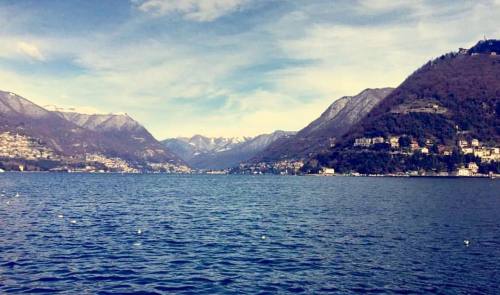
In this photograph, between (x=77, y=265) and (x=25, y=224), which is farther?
(x=25, y=224)

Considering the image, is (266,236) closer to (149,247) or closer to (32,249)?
(149,247)

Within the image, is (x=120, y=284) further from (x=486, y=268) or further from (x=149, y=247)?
(x=486, y=268)

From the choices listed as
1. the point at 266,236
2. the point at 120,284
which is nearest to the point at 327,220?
the point at 266,236

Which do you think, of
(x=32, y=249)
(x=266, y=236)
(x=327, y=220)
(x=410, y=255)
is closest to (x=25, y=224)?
(x=32, y=249)

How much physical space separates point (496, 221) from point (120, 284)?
245 ft

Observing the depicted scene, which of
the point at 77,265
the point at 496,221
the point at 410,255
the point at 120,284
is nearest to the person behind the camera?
the point at 120,284

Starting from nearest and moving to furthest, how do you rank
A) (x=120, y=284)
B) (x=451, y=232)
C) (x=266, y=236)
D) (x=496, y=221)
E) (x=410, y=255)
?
(x=120, y=284)
(x=410, y=255)
(x=266, y=236)
(x=451, y=232)
(x=496, y=221)

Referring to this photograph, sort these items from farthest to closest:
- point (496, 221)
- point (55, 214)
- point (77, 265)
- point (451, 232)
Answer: point (55, 214) → point (496, 221) → point (451, 232) → point (77, 265)

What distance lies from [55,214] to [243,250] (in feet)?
174

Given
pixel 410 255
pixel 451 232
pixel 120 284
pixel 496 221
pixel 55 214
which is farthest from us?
pixel 55 214

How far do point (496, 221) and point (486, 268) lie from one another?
140 feet

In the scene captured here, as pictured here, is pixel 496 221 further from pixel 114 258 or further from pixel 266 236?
pixel 114 258

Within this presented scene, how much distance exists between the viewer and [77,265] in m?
46.1

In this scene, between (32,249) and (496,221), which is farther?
(496,221)
